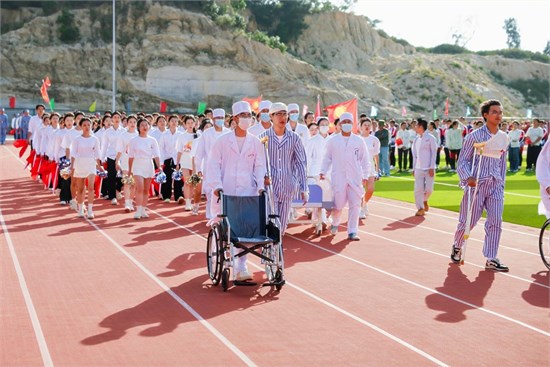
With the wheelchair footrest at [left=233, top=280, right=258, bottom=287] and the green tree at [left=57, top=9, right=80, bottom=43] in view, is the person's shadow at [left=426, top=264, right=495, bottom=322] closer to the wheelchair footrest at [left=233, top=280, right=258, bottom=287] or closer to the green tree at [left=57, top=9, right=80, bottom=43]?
the wheelchair footrest at [left=233, top=280, right=258, bottom=287]

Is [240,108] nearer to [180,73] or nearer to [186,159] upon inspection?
[186,159]

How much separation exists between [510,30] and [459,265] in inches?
5788

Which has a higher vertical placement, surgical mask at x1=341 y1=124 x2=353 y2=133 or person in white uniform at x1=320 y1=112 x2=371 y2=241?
surgical mask at x1=341 y1=124 x2=353 y2=133

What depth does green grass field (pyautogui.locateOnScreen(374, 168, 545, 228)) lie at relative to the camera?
18392mm

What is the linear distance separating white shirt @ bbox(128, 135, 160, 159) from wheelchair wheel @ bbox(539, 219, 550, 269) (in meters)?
7.85

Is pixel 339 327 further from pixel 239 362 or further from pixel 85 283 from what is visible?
pixel 85 283

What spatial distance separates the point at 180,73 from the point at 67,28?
1121cm

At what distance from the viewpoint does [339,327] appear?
796 cm

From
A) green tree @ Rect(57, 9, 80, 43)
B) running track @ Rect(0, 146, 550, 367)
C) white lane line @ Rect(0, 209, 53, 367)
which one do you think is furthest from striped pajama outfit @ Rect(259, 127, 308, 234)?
green tree @ Rect(57, 9, 80, 43)

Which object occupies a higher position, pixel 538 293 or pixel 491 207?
pixel 491 207

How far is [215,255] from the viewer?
9.95m

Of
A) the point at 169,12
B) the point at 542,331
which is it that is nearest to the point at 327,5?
the point at 169,12

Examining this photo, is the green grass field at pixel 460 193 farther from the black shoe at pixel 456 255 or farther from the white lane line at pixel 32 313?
the white lane line at pixel 32 313

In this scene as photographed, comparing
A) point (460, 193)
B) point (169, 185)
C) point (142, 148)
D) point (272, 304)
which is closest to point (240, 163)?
point (272, 304)
